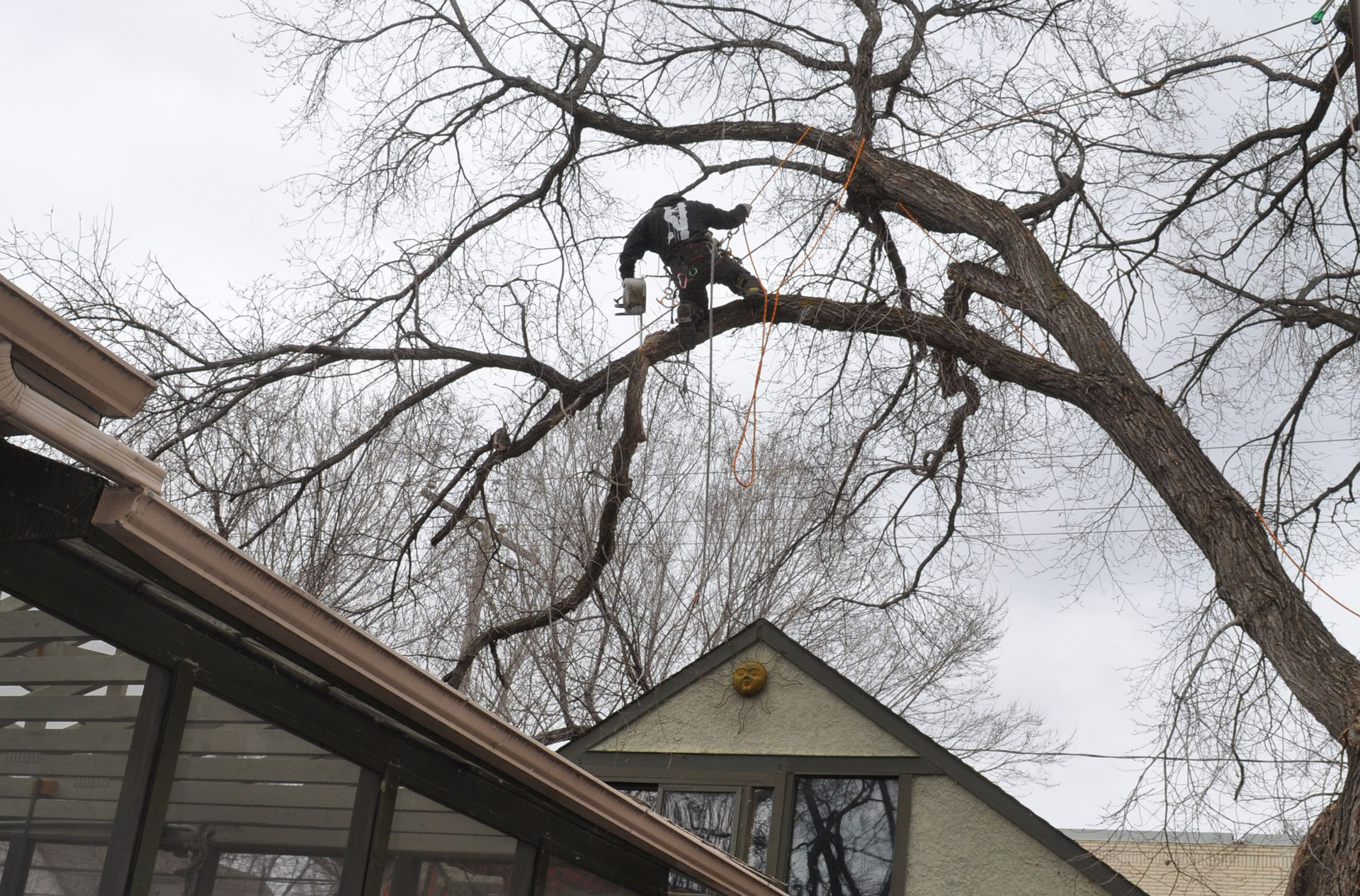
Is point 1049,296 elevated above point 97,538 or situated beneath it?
elevated above

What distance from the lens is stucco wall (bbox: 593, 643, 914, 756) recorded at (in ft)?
27.5

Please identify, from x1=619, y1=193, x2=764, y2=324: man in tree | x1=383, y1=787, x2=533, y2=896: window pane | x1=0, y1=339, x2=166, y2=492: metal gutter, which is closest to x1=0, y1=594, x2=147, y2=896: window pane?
x1=0, y1=339, x2=166, y2=492: metal gutter

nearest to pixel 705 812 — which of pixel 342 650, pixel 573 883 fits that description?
pixel 573 883

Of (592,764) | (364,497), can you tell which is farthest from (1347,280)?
(364,497)

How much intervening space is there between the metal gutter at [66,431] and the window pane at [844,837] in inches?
250

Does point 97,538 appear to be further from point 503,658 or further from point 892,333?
point 503,658

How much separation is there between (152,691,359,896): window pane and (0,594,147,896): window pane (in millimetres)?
205

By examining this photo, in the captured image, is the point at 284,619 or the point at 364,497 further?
the point at 364,497

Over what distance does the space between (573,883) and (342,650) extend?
2.36 m

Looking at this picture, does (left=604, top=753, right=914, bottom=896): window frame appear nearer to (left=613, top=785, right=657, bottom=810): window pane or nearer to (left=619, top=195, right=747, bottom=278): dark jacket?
(left=613, top=785, right=657, bottom=810): window pane

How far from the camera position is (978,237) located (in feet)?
29.2

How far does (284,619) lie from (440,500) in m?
6.30

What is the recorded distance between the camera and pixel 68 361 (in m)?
2.47

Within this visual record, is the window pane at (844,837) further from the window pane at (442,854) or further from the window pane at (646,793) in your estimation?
the window pane at (442,854)
